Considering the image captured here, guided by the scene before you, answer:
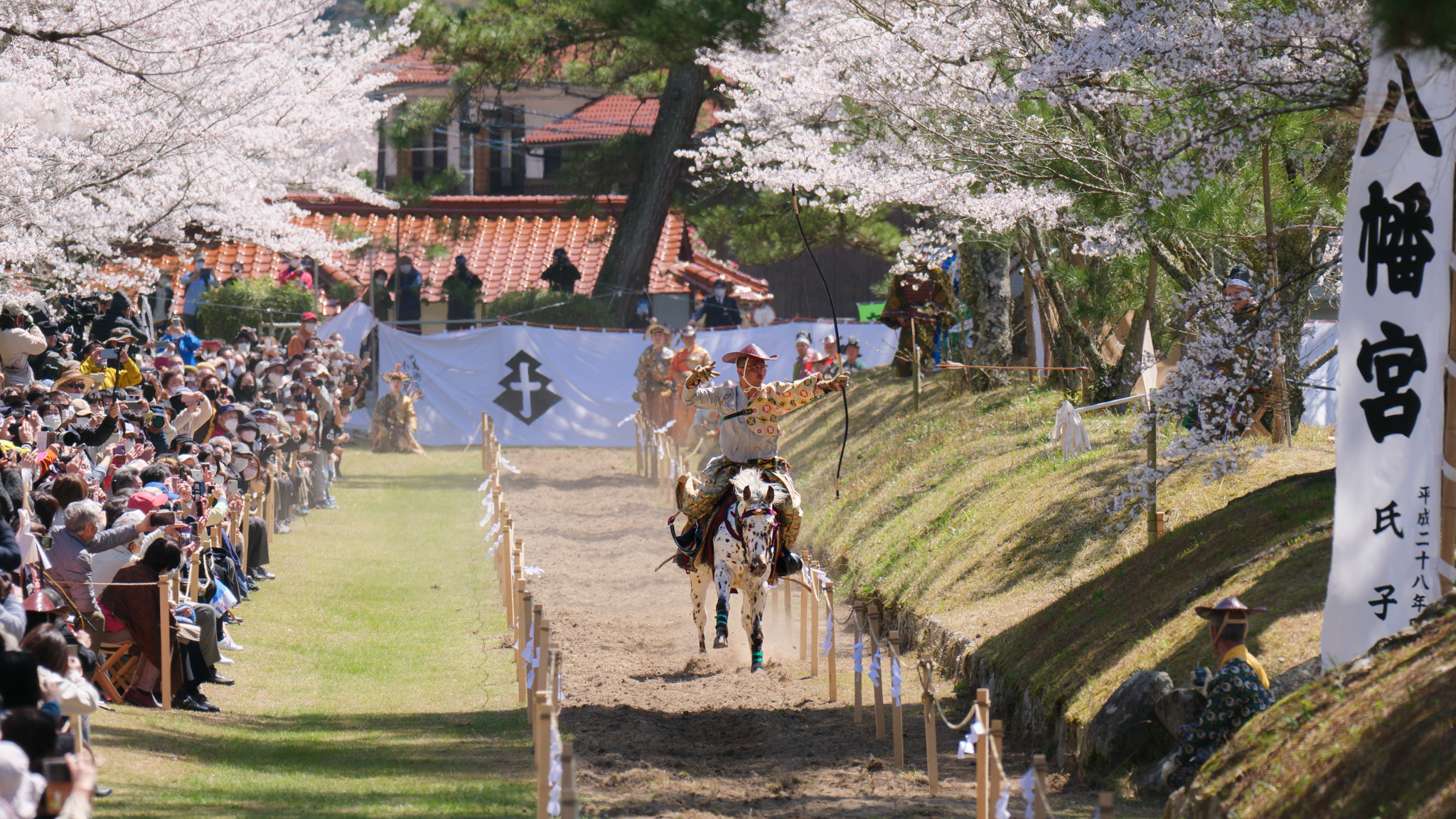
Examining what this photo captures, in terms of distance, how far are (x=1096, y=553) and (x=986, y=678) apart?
5.61 feet

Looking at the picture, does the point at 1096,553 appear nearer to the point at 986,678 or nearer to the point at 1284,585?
the point at 986,678

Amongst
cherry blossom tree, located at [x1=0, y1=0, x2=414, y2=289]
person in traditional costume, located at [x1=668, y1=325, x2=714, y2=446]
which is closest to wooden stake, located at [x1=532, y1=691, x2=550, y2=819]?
cherry blossom tree, located at [x1=0, y1=0, x2=414, y2=289]

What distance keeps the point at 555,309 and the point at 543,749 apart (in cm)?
2189

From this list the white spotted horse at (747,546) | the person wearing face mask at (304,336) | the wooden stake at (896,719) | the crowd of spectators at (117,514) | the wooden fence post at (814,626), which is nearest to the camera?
the crowd of spectators at (117,514)

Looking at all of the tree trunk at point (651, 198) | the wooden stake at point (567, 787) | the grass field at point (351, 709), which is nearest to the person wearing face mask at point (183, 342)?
the grass field at point (351, 709)

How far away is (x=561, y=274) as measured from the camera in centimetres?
2912

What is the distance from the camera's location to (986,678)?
10.6m

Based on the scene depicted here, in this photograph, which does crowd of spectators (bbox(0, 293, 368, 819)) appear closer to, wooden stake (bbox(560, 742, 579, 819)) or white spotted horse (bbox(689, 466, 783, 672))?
wooden stake (bbox(560, 742, 579, 819))

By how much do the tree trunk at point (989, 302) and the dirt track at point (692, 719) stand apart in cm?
548

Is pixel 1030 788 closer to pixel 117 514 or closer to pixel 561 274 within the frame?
pixel 117 514

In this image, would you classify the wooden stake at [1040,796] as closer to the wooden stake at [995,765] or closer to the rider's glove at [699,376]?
the wooden stake at [995,765]

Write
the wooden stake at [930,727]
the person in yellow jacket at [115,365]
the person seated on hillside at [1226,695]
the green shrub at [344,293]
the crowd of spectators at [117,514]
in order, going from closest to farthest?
the crowd of spectators at [117,514]
the person seated on hillside at [1226,695]
the wooden stake at [930,727]
the person in yellow jacket at [115,365]
the green shrub at [344,293]

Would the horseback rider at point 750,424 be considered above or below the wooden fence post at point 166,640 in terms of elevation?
above

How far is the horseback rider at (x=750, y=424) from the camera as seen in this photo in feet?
37.0
